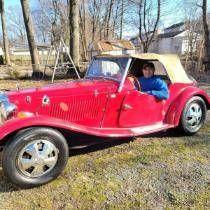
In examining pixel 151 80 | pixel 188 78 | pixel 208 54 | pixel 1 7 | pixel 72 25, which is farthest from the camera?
pixel 1 7

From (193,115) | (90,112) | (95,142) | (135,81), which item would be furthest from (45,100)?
(193,115)

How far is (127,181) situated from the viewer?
4332 millimetres

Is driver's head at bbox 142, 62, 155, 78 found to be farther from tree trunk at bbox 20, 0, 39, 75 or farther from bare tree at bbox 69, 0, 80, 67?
tree trunk at bbox 20, 0, 39, 75

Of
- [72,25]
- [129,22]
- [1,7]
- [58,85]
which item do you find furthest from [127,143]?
[129,22]

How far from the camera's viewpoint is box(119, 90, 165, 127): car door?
5.30 meters

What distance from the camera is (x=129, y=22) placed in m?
36.3

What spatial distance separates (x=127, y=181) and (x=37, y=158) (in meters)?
A: 1.19

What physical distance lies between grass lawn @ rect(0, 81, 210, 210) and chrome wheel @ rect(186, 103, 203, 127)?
50 centimetres

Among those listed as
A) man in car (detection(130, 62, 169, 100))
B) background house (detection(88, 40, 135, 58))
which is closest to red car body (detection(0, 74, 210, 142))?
man in car (detection(130, 62, 169, 100))

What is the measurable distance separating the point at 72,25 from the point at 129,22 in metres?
21.6

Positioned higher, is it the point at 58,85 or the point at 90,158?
the point at 58,85

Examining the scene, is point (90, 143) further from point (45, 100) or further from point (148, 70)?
point (148, 70)

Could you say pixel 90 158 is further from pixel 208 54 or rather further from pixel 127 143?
pixel 208 54

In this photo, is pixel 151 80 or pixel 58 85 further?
pixel 151 80
